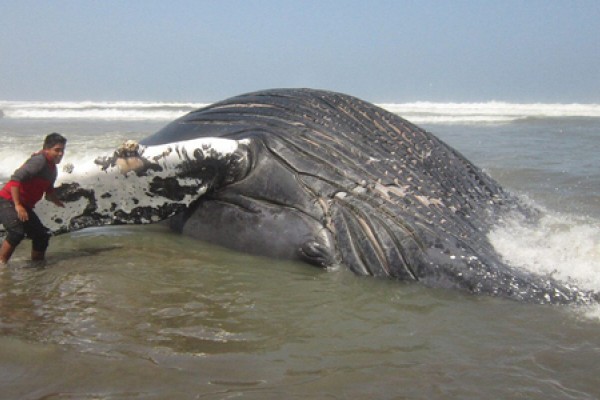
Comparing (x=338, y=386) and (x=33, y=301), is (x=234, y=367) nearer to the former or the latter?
(x=338, y=386)

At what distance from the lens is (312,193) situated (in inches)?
188

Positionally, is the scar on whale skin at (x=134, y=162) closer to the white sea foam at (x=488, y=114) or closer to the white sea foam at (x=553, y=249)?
the white sea foam at (x=553, y=249)

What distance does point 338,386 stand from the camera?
282 centimetres

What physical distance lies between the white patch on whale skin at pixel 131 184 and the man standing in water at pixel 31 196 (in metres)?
0.11

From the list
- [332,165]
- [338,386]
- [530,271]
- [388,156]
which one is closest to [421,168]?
[388,156]

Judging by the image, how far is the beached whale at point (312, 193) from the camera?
4.41m

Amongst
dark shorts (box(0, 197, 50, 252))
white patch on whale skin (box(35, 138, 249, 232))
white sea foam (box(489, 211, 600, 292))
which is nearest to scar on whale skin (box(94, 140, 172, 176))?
white patch on whale skin (box(35, 138, 249, 232))

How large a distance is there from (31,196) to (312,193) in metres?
2.19

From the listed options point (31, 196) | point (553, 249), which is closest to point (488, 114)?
point (553, 249)

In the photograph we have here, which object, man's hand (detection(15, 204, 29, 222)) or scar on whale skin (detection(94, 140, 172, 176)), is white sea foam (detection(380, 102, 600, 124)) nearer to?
scar on whale skin (detection(94, 140, 172, 176))

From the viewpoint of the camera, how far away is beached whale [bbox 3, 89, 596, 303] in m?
4.41

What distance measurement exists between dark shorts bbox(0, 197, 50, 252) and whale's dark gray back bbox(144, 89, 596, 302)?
1280mm

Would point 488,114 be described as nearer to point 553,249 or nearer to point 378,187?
point 553,249

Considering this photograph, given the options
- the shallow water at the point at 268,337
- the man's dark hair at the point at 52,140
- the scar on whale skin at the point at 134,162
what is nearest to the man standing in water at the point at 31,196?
the man's dark hair at the point at 52,140
